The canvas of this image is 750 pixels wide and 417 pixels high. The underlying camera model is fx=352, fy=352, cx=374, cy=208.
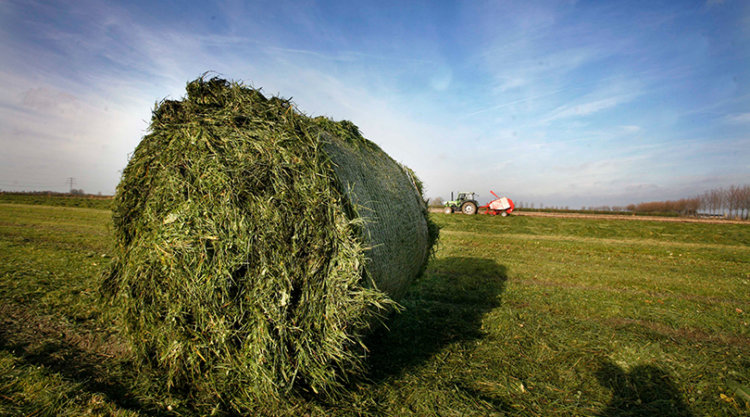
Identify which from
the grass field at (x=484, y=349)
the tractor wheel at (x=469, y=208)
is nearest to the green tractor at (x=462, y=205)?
the tractor wheel at (x=469, y=208)

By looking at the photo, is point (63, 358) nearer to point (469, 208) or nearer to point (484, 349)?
point (484, 349)

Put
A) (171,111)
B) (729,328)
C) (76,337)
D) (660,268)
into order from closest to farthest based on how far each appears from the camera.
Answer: (171,111), (76,337), (729,328), (660,268)

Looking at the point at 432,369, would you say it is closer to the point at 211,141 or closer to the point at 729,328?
the point at 211,141

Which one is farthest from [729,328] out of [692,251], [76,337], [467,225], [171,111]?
[467,225]

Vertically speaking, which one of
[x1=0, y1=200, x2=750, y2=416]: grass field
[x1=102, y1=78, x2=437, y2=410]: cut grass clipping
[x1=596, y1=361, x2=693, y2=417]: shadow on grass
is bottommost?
[x1=596, y1=361, x2=693, y2=417]: shadow on grass

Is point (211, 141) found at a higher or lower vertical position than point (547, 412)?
higher

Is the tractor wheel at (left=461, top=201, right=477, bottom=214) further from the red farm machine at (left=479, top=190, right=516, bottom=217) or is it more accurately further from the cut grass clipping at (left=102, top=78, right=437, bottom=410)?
the cut grass clipping at (left=102, top=78, right=437, bottom=410)

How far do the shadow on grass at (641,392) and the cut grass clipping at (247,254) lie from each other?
258cm

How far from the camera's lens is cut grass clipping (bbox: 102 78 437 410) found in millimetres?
3139

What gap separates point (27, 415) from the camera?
274 cm

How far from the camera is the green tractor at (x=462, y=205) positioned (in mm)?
29453

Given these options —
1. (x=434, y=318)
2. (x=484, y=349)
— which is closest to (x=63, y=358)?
(x=434, y=318)

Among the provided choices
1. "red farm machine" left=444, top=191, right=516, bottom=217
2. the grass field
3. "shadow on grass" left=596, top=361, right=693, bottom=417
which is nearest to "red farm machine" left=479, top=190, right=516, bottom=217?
"red farm machine" left=444, top=191, right=516, bottom=217

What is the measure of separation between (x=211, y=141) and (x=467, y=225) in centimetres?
1931
